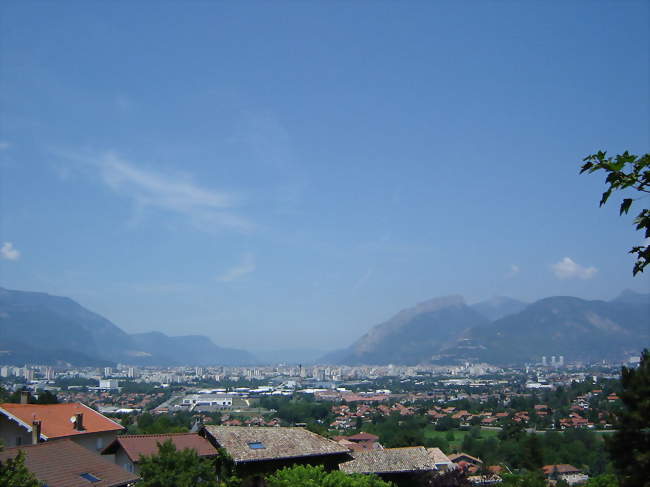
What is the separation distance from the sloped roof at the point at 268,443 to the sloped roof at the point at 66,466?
398 cm

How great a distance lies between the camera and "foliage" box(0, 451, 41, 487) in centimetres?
880

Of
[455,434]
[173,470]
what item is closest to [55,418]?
[173,470]

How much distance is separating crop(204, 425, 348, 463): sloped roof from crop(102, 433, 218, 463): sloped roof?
1.56ft

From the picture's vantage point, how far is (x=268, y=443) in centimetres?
1888

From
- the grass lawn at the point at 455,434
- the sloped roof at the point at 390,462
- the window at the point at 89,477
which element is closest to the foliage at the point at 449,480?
the sloped roof at the point at 390,462

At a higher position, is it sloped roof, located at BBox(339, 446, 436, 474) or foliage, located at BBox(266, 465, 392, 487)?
foliage, located at BBox(266, 465, 392, 487)

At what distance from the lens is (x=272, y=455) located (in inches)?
707

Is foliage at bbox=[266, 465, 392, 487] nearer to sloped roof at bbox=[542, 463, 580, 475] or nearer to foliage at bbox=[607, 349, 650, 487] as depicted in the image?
foliage at bbox=[607, 349, 650, 487]

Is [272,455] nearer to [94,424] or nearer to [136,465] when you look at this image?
[136,465]

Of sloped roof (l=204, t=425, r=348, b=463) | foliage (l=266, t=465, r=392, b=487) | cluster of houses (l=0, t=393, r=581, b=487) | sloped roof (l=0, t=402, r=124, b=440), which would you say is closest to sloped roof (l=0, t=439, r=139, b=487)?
cluster of houses (l=0, t=393, r=581, b=487)

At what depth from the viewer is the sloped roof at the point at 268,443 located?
58.7 ft

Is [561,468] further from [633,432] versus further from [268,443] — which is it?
[268,443]

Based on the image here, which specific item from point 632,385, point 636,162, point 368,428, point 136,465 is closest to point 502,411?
point 368,428

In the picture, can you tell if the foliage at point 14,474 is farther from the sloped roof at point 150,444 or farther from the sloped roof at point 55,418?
the sloped roof at point 55,418
